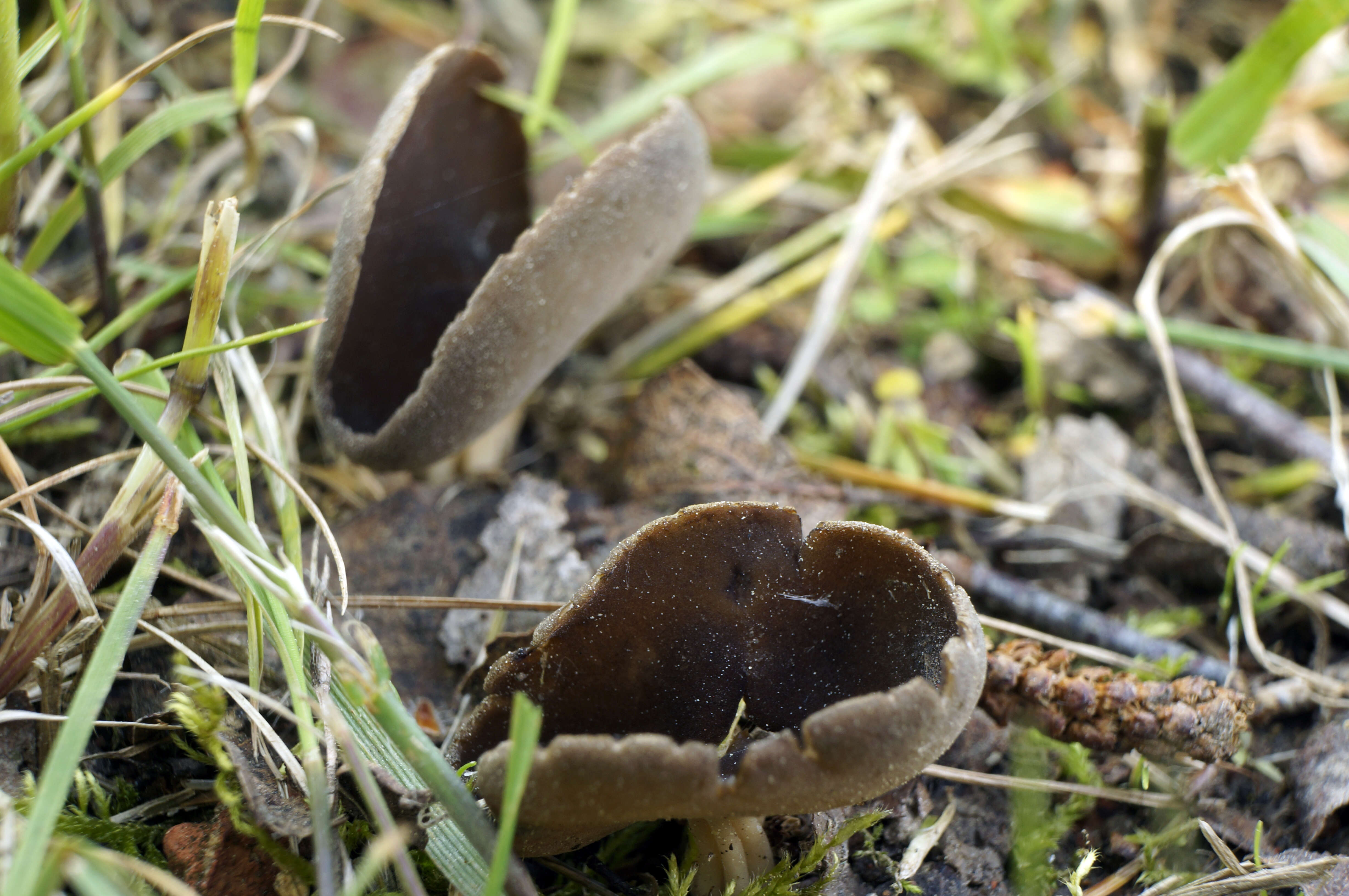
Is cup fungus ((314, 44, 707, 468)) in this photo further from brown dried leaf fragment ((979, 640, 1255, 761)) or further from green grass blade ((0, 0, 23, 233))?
brown dried leaf fragment ((979, 640, 1255, 761))

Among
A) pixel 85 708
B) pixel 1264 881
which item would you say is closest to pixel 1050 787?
pixel 1264 881

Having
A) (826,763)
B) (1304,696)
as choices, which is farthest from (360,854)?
(1304,696)

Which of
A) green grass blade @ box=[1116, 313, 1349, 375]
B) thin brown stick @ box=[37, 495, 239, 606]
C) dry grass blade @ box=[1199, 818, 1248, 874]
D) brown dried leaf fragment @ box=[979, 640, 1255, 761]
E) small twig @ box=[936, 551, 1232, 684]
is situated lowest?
dry grass blade @ box=[1199, 818, 1248, 874]

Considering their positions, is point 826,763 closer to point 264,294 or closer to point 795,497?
point 795,497

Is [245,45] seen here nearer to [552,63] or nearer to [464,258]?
[464,258]

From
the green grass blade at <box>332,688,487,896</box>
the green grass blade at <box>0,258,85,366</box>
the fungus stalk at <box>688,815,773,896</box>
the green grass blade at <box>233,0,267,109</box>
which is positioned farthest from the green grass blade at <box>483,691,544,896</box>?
the green grass blade at <box>233,0,267,109</box>

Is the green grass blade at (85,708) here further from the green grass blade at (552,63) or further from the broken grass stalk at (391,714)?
the green grass blade at (552,63)
